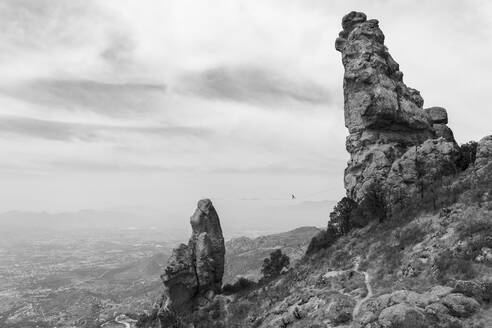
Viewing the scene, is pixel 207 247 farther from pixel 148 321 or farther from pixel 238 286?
pixel 148 321

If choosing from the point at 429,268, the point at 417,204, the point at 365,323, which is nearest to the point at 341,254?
the point at 417,204

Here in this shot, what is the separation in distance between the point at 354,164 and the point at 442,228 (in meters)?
35.7

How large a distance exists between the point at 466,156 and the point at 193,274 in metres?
55.5

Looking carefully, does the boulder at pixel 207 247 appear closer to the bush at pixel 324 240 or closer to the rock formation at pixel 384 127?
the bush at pixel 324 240

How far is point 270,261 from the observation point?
87.6m

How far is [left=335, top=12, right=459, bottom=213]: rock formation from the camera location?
65188 millimetres

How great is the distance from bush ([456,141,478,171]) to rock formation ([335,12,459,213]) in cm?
183

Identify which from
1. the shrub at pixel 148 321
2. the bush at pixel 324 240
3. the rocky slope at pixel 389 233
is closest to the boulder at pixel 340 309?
the rocky slope at pixel 389 233

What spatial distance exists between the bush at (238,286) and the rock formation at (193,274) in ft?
5.77

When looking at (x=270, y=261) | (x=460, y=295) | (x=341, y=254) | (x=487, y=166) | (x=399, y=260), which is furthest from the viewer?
(x=270, y=261)

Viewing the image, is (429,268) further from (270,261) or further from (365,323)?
(270,261)

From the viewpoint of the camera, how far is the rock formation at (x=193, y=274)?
247 feet

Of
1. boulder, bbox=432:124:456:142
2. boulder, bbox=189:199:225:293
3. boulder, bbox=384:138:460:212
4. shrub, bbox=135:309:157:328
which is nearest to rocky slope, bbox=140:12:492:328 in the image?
Result: boulder, bbox=384:138:460:212

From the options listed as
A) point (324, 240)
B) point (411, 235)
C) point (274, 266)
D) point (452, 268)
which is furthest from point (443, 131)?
point (452, 268)
